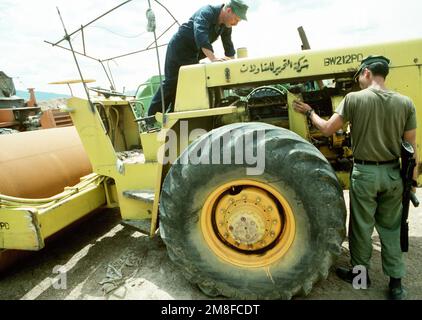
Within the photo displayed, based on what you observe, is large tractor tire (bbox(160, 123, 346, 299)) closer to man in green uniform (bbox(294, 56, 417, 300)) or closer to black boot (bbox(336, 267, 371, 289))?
man in green uniform (bbox(294, 56, 417, 300))

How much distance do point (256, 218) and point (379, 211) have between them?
1.03m

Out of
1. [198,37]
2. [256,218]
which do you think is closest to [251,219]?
[256,218]

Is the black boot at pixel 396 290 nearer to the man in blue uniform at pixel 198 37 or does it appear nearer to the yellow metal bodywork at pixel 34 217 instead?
the man in blue uniform at pixel 198 37

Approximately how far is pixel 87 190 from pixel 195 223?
1.62 metres

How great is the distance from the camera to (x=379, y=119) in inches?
97.4

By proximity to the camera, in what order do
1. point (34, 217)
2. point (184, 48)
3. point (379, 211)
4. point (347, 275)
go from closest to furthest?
point (379, 211), point (347, 275), point (34, 217), point (184, 48)

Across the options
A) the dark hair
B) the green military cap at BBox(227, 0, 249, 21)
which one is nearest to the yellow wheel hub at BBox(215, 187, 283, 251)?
the dark hair

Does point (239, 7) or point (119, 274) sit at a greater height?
point (239, 7)

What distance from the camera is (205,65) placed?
3057mm

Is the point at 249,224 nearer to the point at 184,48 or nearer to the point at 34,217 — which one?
the point at 34,217

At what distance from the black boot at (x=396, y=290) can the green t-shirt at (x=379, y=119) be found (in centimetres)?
96
